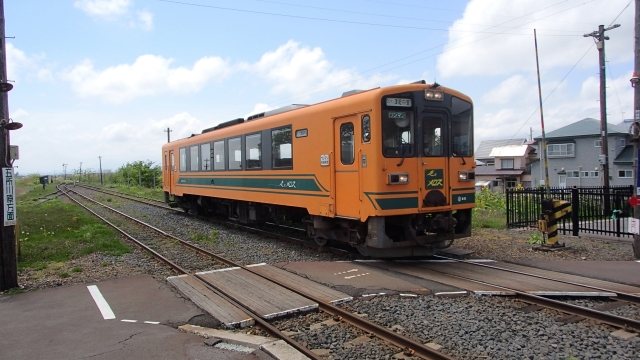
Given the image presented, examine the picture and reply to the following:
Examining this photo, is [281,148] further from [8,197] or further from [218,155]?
[8,197]

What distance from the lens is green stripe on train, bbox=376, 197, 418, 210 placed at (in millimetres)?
7668

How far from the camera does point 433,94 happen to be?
27.0 ft

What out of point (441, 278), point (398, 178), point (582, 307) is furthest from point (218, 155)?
point (582, 307)

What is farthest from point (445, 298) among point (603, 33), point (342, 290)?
point (603, 33)

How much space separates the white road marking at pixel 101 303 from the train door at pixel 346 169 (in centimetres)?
409

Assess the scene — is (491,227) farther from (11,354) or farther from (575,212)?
(11,354)

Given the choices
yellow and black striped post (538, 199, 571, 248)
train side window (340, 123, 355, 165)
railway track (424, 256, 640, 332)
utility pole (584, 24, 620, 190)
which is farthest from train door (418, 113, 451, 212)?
utility pole (584, 24, 620, 190)

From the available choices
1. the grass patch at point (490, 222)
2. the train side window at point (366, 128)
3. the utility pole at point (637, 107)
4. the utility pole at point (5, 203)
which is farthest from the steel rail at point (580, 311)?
the utility pole at point (5, 203)

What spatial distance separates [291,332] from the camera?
5027 millimetres

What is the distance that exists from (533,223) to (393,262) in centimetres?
653

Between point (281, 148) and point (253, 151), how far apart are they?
1596mm

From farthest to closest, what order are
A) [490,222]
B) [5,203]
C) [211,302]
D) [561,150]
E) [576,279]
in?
1. [561,150]
2. [490,222]
3. [5,203]
4. [576,279]
5. [211,302]

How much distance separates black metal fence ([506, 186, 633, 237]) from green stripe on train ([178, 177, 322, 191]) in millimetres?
6076

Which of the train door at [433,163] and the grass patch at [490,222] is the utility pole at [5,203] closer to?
the train door at [433,163]
